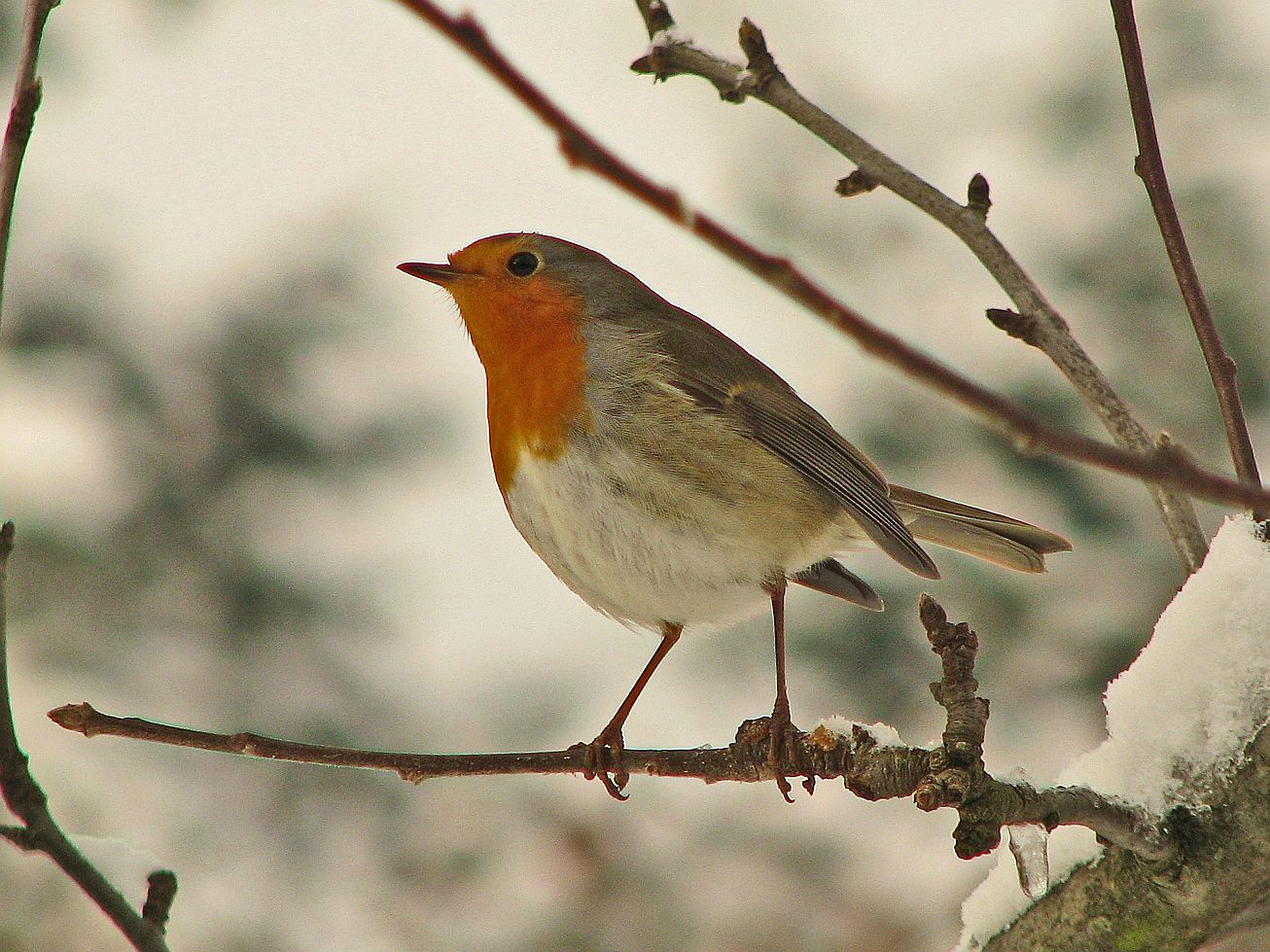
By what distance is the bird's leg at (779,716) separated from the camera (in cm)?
259

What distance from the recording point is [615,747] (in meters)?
3.31

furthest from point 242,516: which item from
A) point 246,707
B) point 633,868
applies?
point 633,868

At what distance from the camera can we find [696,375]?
3.58 metres

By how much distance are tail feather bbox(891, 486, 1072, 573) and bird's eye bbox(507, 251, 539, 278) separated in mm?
1325

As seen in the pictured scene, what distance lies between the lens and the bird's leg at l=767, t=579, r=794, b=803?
2590mm

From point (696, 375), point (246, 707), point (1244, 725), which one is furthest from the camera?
point (246, 707)

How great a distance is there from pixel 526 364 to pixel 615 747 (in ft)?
3.38

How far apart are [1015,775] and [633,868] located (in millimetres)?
3485

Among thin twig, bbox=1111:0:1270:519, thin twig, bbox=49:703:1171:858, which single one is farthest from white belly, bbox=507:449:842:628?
thin twig, bbox=1111:0:1270:519

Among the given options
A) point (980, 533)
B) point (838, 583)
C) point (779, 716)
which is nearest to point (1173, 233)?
point (779, 716)

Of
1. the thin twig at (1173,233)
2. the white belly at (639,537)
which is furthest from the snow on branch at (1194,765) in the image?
the white belly at (639,537)

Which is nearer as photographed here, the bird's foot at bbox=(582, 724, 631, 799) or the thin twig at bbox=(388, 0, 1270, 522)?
the thin twig at bbox=(388, 0, 1270, 522)

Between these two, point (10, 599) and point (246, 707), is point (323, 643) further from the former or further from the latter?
point (10, 599)

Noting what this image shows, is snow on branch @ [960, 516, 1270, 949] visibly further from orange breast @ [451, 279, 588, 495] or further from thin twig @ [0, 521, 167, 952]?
orange breast @ [451, 279, 588, 495]
